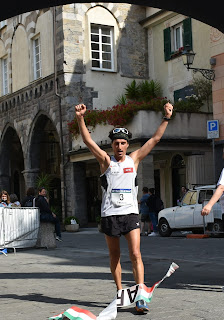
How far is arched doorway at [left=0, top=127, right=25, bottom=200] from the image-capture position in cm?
3397

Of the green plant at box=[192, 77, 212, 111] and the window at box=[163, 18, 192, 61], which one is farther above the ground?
the window at box=[163, 18, 192, 61]

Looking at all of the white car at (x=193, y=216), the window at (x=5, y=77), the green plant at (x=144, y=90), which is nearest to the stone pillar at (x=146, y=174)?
the white car at (x=193, y=216)

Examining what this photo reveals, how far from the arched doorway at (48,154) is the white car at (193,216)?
8873mm

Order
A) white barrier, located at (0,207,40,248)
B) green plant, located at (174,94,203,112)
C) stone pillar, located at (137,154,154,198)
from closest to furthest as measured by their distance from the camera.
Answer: white barrier, located at (0,207,40,248)
stone pillar, located at (137,154,154,198)
green plant, located at (174,94,203,112)

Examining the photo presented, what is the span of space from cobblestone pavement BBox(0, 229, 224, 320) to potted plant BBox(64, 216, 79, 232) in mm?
11249

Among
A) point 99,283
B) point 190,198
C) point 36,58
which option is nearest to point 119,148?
point 99,283

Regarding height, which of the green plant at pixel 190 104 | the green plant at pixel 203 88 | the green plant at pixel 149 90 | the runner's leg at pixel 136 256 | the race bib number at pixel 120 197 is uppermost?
Answer: the green plant at pixel 149 90

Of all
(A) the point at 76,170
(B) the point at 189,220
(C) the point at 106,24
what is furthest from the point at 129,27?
(B) the point at 189,220

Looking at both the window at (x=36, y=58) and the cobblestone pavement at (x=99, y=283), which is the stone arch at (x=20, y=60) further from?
the cobblestone pavement at (x=99, y=283)

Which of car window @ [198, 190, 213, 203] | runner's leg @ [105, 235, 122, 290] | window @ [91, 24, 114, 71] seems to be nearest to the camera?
runner's leg @ [105, 235, 122, 290]

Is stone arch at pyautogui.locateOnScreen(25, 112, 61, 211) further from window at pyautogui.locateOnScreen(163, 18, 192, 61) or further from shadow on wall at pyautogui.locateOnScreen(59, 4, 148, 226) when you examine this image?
window at pyautogui.locateOnScreen(163, 18, 192, 61)

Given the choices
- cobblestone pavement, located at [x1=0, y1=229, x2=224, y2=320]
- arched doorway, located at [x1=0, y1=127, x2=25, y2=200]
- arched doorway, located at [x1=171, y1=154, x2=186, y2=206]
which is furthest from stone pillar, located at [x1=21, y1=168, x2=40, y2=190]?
cobblestone pavement, located at [x1=0, y1=229, x2=224, y2=320]

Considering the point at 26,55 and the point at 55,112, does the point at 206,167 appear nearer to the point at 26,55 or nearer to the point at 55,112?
the point at 55,112

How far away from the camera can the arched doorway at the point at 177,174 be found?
2669cm
